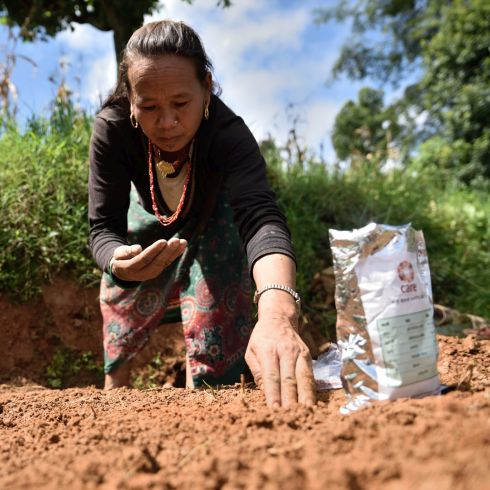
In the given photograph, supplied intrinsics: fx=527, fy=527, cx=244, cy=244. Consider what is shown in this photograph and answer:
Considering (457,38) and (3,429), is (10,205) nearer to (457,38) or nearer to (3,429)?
(3,429)

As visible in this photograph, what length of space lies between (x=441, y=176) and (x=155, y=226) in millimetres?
7293

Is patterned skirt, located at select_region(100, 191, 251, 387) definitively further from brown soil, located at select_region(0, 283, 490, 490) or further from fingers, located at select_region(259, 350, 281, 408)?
fingers, located at select_region(259, 350, 281, 408)

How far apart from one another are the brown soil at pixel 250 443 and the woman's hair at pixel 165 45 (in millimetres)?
1181

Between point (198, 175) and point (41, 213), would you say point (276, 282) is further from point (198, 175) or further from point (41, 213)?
point (41, 213)

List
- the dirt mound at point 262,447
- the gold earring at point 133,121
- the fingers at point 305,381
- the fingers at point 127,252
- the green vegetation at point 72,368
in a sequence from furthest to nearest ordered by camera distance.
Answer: the green vegetation at point 72,368 → the gold earring at point 133,121 → the fingers at point 127,252 → the fingers at point 305,381 → the dirt mound at point 262,447

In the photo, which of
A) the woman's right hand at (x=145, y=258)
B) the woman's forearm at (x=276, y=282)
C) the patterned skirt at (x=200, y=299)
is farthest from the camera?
the patterned skirt at (x=200, y=299)

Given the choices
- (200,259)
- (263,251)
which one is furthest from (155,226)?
(263,251)

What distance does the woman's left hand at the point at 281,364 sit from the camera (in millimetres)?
1336

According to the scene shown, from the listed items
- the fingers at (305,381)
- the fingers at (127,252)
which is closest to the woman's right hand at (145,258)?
the fingers at (127,252)

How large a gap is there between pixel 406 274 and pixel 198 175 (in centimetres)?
121

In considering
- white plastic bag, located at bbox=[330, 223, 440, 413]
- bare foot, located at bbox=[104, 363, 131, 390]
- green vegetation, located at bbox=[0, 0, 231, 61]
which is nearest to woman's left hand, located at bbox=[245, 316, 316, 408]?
white plastic bag, located at bbox=[330, 223, 440, 413]

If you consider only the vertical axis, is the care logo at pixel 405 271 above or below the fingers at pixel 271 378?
above

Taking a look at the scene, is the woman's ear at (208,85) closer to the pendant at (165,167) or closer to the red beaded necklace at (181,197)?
the red beaded necklace at (181,197)

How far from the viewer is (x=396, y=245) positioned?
1189 millimetres
